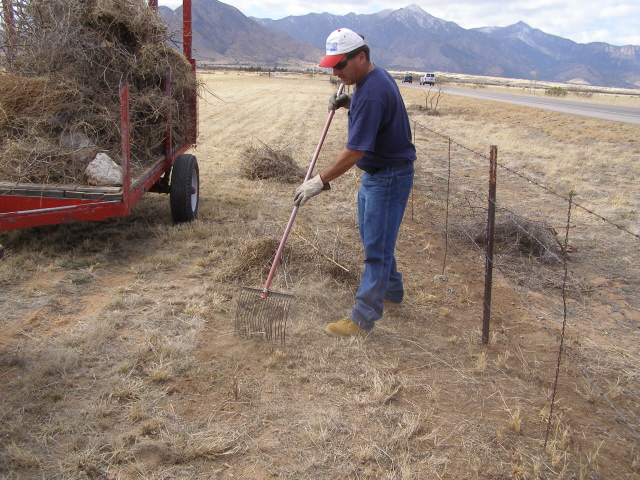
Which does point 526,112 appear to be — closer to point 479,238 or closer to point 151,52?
point 479,238

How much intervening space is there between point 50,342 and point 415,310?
2.76 meters

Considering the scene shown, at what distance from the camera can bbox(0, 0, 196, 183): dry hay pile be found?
4.54 metres

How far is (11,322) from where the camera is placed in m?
3.60

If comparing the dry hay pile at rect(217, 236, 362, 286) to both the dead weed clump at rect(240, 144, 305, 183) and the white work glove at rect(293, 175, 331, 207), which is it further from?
the dead weed clump at rect(240, 144, 305, 183)

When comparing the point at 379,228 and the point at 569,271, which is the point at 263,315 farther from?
the point at 569,271

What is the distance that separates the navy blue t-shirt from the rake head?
1197 millimetres

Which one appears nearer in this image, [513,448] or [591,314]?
[513,448]

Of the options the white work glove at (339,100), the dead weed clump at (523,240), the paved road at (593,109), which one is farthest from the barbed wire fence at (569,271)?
the paved road at (593,109)

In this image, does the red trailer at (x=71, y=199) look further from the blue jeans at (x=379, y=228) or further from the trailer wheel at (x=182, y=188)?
the blue jeans at (x=379, y=228)

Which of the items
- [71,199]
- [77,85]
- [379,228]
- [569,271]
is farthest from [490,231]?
[77,85]

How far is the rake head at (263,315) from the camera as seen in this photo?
3635 mm

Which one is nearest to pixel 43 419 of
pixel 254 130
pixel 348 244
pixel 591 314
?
pixel 348 244

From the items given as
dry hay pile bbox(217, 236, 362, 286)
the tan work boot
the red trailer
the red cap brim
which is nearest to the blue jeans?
the tan work boot

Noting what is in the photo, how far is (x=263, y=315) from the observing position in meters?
3.74
